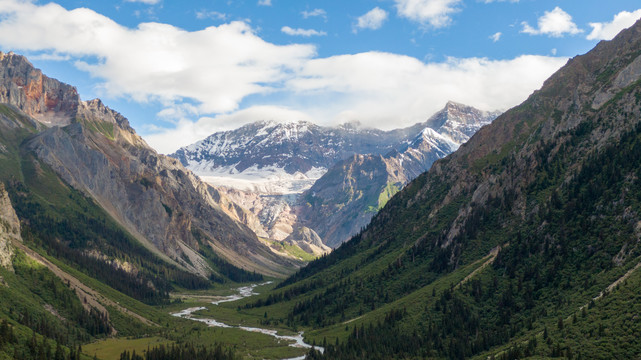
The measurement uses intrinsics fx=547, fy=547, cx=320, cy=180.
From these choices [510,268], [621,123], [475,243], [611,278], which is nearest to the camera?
[611,278]

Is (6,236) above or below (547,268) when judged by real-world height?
above

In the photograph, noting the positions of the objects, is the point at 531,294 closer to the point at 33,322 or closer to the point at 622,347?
the point at 622,347

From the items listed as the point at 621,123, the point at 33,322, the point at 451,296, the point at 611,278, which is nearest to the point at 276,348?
the point at 451,296

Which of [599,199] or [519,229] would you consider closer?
[599,199]

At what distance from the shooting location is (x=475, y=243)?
191 meters

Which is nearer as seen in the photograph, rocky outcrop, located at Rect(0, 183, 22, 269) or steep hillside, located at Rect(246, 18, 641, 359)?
steep hillside, located at Rect(246, 18, 641, 359)

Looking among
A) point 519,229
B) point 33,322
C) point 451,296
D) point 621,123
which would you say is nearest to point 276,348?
point 451,296

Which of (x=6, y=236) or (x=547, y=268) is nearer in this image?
(x=547, y=268)

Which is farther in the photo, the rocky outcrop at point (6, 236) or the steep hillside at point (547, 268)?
the rocky outcrop at point (6, 236)

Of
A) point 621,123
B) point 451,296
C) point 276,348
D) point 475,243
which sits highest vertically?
point 621,123

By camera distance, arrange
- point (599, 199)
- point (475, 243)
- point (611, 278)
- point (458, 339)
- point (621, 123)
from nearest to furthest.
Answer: point (611, 278)
point (458, 339)
point (599, 199)
point (621, 123)
point (475, 243)

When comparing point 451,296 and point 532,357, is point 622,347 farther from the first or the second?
point 451,296

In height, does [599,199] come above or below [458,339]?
above

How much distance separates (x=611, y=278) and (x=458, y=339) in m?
37.7
